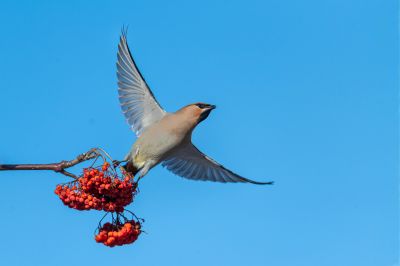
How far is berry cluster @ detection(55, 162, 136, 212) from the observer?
5141 millimetres

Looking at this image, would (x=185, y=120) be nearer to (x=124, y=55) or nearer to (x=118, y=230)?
(x=124, y=55)

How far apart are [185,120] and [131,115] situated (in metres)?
0.84

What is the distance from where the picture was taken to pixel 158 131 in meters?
7.23

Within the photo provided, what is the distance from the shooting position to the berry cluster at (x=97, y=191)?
5.14m

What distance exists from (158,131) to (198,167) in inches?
57.2

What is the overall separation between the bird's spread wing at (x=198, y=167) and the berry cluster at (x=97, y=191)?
113 inches

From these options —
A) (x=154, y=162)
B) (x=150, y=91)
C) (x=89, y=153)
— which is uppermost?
(x=150, y=91)

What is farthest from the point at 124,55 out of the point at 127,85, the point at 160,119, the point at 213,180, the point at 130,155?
the point at 213,180

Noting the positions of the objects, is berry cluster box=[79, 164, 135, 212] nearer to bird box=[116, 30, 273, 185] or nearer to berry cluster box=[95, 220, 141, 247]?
berry cluster box=[95, 220, 141, 247]

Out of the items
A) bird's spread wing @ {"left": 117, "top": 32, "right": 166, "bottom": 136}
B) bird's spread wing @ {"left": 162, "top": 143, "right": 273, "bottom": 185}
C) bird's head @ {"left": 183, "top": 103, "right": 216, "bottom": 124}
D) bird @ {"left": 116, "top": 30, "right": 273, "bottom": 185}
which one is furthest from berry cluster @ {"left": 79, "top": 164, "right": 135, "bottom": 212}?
bird's spread wing @ {"left": 162, "top": 143, "right": 273, "bottom": 185}

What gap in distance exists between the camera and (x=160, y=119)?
308 inches

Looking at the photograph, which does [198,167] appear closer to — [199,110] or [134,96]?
[199,110]

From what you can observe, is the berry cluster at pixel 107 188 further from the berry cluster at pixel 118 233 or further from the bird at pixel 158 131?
the bird at pixel 158 131

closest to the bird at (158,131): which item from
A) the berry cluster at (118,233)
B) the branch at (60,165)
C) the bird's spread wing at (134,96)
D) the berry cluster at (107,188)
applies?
the bird's spread wing at (134,96)
